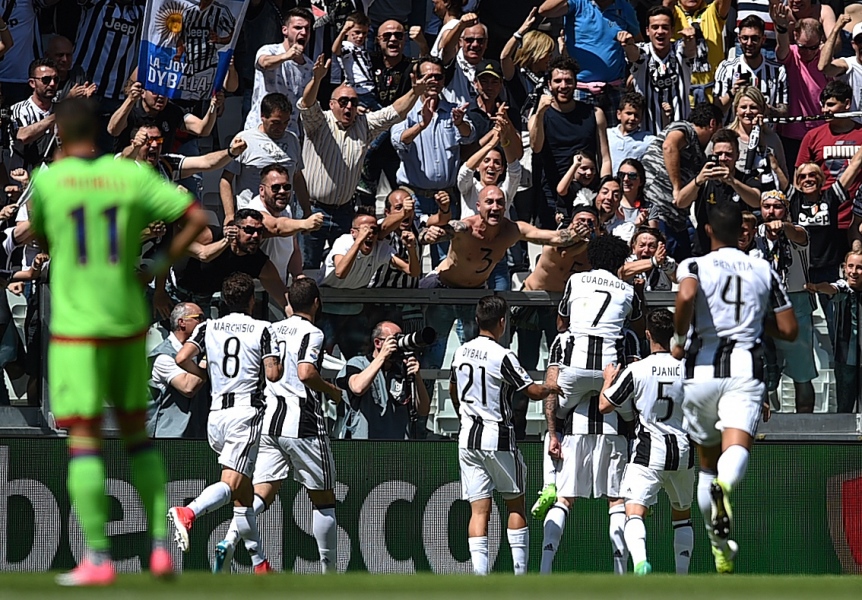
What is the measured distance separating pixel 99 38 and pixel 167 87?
147cm

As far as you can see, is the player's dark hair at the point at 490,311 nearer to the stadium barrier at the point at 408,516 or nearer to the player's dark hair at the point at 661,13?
the stadium barrier at the point at 408,516

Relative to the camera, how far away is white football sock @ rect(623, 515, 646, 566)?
11.8 m

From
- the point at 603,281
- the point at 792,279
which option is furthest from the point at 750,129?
the point at 603,281

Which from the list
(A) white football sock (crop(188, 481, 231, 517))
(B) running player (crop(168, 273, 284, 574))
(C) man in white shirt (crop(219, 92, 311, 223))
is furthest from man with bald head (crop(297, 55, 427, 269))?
(A) white football sock (crop(188, 481, 231, 517))

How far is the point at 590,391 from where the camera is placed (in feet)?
40.8

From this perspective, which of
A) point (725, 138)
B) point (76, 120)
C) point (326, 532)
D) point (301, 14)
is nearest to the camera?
point (76, 120)

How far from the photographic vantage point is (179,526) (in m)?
11.5

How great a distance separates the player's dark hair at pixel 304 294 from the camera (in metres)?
11.7

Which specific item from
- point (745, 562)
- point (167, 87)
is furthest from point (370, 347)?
point (745, 562)

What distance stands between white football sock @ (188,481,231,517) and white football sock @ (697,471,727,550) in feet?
13.7

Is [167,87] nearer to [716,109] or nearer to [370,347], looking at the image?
[370,347]

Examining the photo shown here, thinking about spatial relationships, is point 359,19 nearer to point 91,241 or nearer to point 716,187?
point 716,187

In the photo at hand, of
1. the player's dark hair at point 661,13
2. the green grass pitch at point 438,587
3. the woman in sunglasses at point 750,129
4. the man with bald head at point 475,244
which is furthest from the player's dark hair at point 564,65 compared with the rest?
the green grass pitch at point 438,587

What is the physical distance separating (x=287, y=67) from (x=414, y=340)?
127 inches
